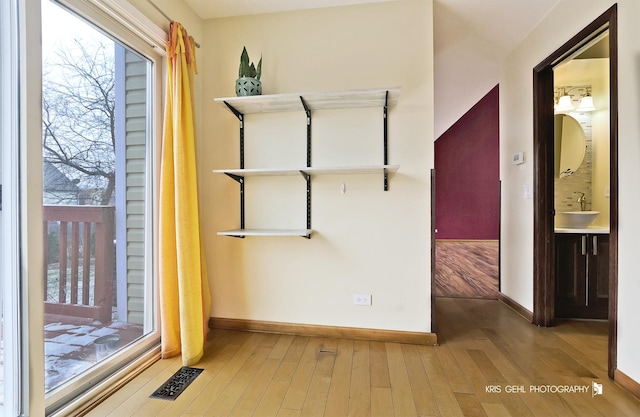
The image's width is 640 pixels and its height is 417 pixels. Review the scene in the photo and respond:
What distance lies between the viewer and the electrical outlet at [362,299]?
2.24 metres

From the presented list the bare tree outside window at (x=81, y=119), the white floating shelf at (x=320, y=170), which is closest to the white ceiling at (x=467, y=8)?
the bare tree outside window at (x=81, y=119)

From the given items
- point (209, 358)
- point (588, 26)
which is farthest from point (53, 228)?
point (588, 26)

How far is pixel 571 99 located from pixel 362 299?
2942mm

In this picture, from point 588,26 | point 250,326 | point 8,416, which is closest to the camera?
point 8,416

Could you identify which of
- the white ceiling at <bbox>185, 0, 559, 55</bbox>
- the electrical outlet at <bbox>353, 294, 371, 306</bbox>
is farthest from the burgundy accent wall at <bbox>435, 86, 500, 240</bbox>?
the electrical outlet at <bbox>353, 294, 371, 306</bbox>

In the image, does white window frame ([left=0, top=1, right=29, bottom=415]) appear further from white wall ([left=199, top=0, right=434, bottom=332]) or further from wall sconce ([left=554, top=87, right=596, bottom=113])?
wall sconce ([left=554, top=87, right=596, bottom=113])

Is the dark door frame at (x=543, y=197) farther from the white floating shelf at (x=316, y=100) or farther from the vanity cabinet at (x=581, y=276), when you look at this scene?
the white floating shelf at (x=316, y=100)

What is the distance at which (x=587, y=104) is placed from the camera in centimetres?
286

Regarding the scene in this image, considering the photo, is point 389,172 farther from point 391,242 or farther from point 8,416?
point 8,416

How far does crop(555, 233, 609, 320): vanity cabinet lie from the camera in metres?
2.54

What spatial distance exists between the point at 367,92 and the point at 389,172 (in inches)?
23.8

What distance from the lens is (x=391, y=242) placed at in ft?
7.28

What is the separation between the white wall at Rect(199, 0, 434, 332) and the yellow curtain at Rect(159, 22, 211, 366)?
435 mm

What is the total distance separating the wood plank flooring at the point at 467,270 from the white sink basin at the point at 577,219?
41.2 inches
